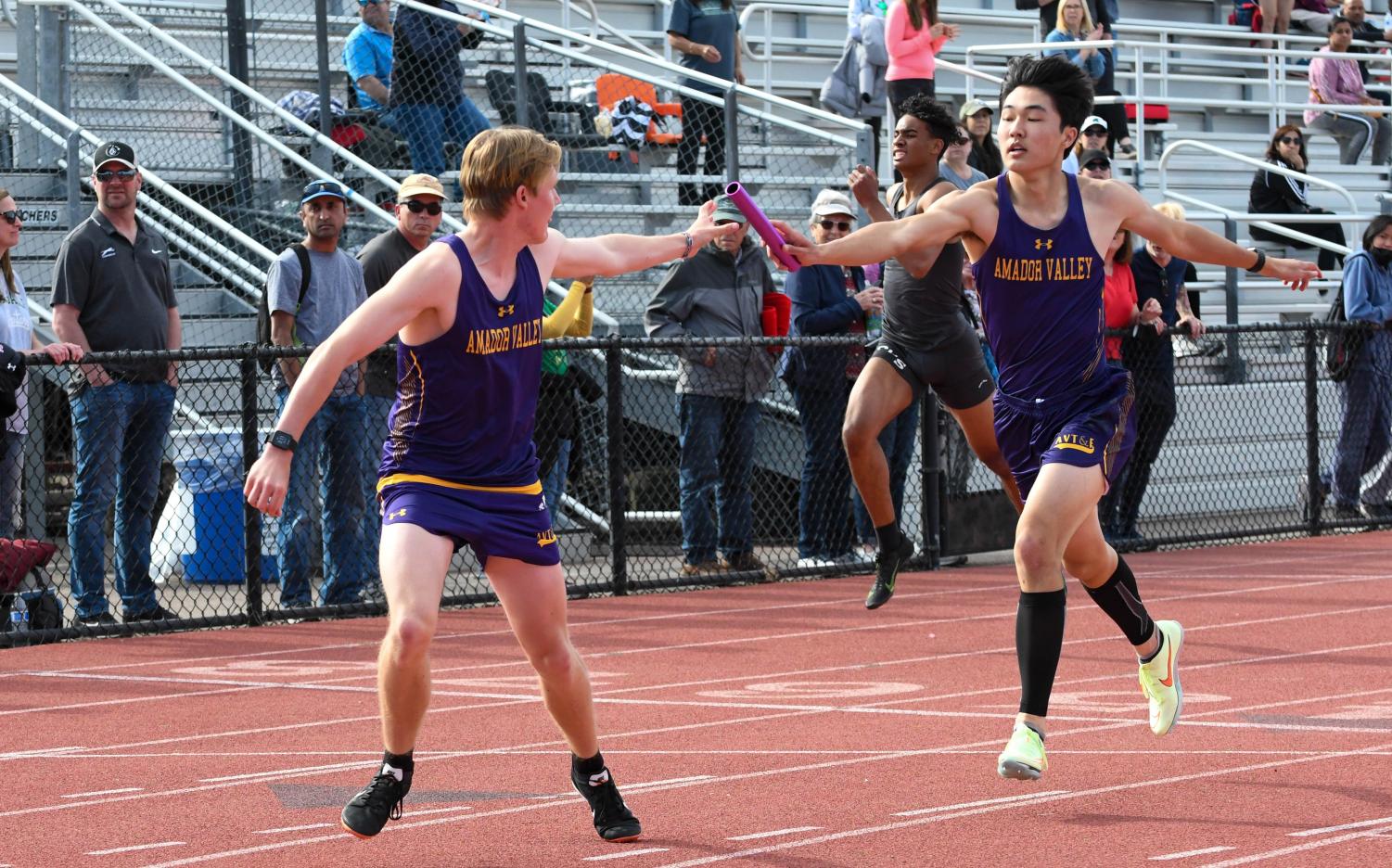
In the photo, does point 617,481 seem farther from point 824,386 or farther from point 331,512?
point 331,512

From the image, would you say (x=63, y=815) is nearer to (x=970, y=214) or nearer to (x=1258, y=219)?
(x=970, y=214)

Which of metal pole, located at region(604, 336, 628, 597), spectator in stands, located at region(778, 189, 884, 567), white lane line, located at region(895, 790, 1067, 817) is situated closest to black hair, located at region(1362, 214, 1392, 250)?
spectator in stands, located at region(778, 189, 884, 567)

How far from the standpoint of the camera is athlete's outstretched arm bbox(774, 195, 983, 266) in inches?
244

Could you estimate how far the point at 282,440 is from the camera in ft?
17.2

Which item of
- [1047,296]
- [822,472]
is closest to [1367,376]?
[822,472]

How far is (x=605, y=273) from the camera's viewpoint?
603cm

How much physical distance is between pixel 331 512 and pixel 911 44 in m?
6.81

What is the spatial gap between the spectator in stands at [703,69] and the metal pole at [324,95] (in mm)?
2656

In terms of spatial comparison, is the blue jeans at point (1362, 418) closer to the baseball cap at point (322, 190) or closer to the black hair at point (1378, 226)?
the black hair at point (1378, 226)

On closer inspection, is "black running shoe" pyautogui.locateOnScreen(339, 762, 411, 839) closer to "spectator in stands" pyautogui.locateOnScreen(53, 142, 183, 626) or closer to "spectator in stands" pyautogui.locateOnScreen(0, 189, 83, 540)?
"spectator in stands" pyautogui.locateOnScreen(0, 189, 83, 540)

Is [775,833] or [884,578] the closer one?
[775,833]

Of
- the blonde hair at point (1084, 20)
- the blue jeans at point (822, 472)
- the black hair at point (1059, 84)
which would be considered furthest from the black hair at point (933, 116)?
the blonde hair at point (1084, 20)

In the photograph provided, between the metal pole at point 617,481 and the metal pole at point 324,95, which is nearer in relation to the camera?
the metal pole at point 617,481

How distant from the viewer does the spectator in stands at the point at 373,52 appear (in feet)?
47.8
